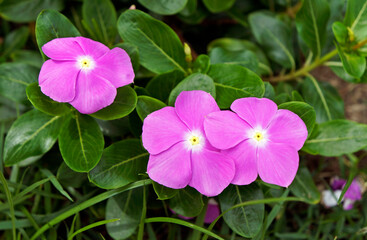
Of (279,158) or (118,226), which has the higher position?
(279,158)

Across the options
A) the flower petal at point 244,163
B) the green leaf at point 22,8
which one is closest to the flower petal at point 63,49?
the flower petal at point 244,163

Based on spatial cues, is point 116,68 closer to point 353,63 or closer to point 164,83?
point 164,83

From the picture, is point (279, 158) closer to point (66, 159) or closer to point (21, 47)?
point (66, 159)

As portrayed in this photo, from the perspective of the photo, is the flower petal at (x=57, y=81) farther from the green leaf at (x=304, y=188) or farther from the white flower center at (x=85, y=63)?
the green leaf at (x=304, y=188)

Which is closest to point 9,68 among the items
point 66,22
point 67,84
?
point 66,22

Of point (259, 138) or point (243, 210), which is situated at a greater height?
point (259, 138)

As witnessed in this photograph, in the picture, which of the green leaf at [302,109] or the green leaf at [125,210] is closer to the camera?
the green leaf at [302,109]

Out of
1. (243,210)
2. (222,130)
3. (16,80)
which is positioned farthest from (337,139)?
(16,80)
